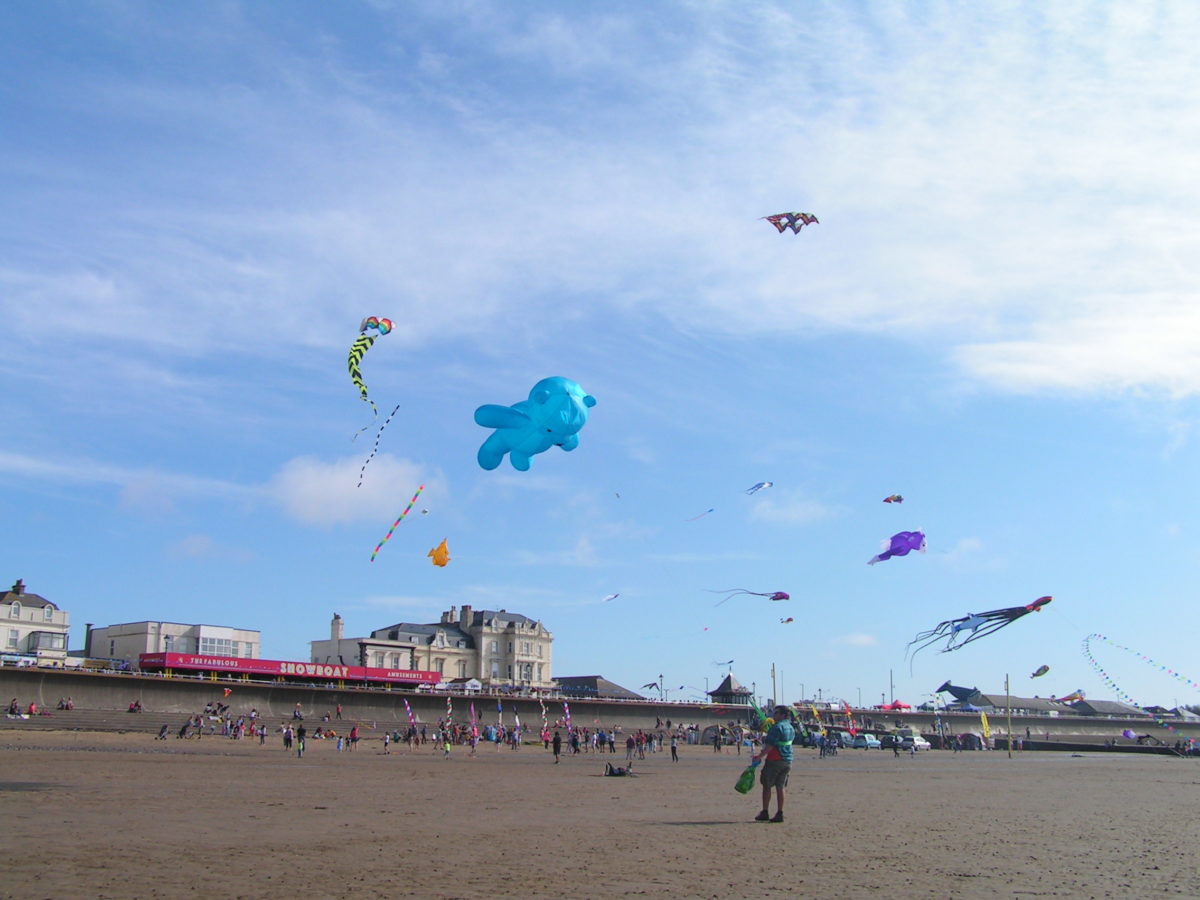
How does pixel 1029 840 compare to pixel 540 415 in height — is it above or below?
below

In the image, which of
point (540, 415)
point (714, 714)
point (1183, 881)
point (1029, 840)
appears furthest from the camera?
point (714, 714)

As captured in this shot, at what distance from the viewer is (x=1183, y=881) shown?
9.55 m

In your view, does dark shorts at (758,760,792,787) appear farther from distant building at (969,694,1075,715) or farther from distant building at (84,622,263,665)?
distant building at (969,694,1075,715)

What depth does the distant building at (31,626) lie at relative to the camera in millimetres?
79125

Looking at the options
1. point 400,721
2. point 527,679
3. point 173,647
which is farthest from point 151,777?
point 527,679

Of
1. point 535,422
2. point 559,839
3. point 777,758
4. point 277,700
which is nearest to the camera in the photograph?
point 559,839

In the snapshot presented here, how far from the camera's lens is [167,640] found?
8175 centimetres

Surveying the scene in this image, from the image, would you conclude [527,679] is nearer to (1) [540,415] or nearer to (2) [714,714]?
(2) [714,714]

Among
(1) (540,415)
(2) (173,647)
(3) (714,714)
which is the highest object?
(1) (540,415)

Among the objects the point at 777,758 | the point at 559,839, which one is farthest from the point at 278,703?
the point at 559,839

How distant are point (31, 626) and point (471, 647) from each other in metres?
46.8

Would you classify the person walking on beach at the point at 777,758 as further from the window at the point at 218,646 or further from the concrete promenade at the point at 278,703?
the window at the point at 218,646

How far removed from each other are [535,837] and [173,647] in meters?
78.3

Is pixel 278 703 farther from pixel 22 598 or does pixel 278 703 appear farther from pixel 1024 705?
pixel 1024 705
